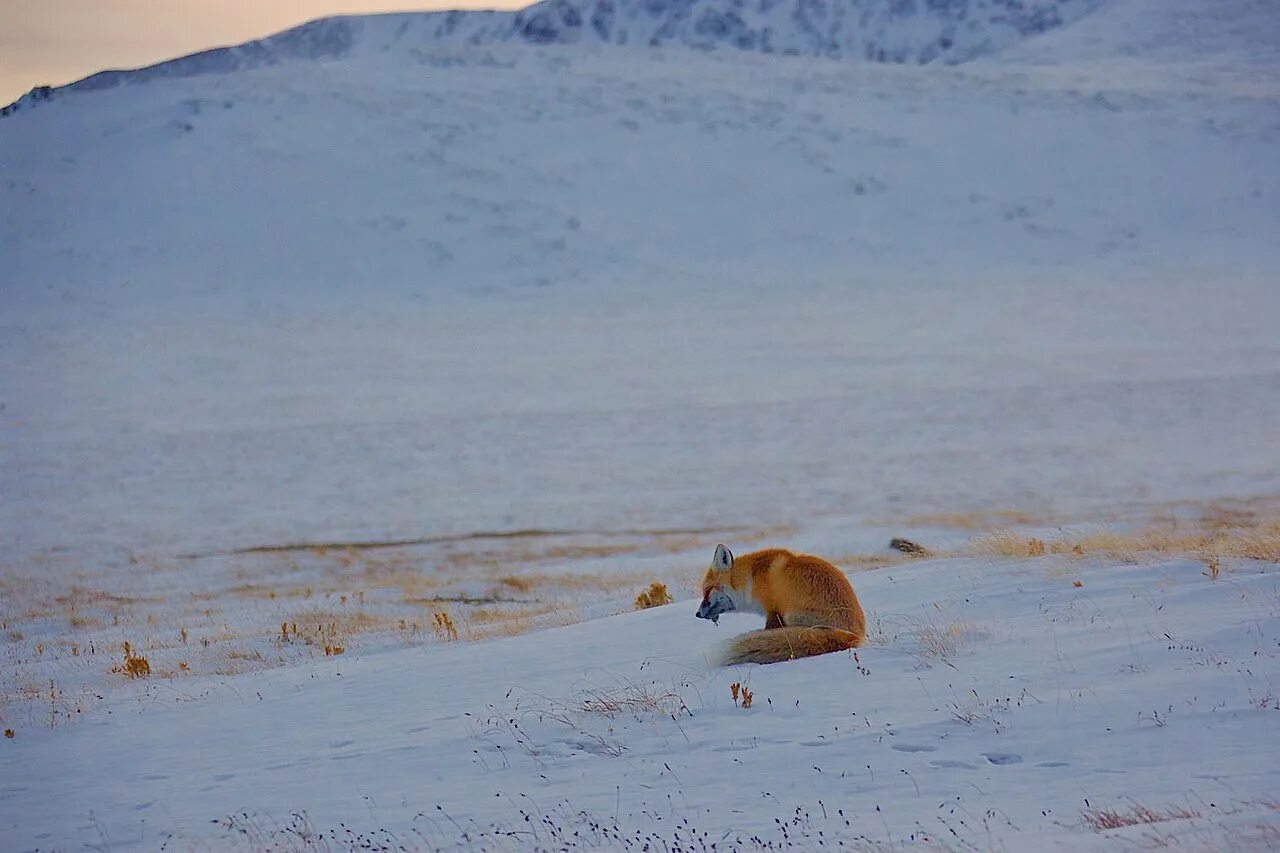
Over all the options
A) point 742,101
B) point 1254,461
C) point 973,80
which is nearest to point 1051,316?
point 1254,461

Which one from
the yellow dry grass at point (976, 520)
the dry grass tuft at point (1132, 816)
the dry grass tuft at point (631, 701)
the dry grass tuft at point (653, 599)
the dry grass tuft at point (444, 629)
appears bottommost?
the yellow dry grass at point (976, 520)

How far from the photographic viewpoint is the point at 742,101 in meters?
54.8

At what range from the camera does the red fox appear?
760 centimetres

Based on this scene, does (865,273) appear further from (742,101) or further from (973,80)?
(973,80)

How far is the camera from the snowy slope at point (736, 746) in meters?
5.26

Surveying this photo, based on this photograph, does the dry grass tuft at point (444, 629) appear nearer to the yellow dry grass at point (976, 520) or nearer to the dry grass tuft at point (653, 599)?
the dry grass tuft at point (653, 599)

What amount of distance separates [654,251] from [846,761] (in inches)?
1513

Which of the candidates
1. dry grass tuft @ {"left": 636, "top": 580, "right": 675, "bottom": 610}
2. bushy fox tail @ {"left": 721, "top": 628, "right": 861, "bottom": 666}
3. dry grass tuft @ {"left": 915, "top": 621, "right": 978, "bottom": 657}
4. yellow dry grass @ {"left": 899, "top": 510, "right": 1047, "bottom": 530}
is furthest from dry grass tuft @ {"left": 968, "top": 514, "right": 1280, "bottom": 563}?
yellow dry grass @ {"left": 899, "top": 510, "right": 1047, "bottom": 530}

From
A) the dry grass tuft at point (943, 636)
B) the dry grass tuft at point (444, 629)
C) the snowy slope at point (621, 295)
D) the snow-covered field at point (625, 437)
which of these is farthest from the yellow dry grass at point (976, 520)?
the dry grass tuft at point (943, 636)

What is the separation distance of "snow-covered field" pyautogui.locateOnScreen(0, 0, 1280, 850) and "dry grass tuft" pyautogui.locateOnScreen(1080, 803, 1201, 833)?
0.06 meters

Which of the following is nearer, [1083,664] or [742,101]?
[1083,664]

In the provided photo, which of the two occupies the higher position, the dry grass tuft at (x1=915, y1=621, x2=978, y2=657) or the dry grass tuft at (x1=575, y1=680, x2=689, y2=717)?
the dry grass tuft at (x1=575, y1=680, x2=689, y2=717)

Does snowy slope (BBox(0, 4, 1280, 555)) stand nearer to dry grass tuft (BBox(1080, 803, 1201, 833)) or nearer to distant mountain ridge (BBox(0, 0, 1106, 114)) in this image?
dry grass tuft (BBox(1080, 803, 1201, 833))

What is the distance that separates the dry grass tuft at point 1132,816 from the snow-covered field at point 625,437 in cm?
6
